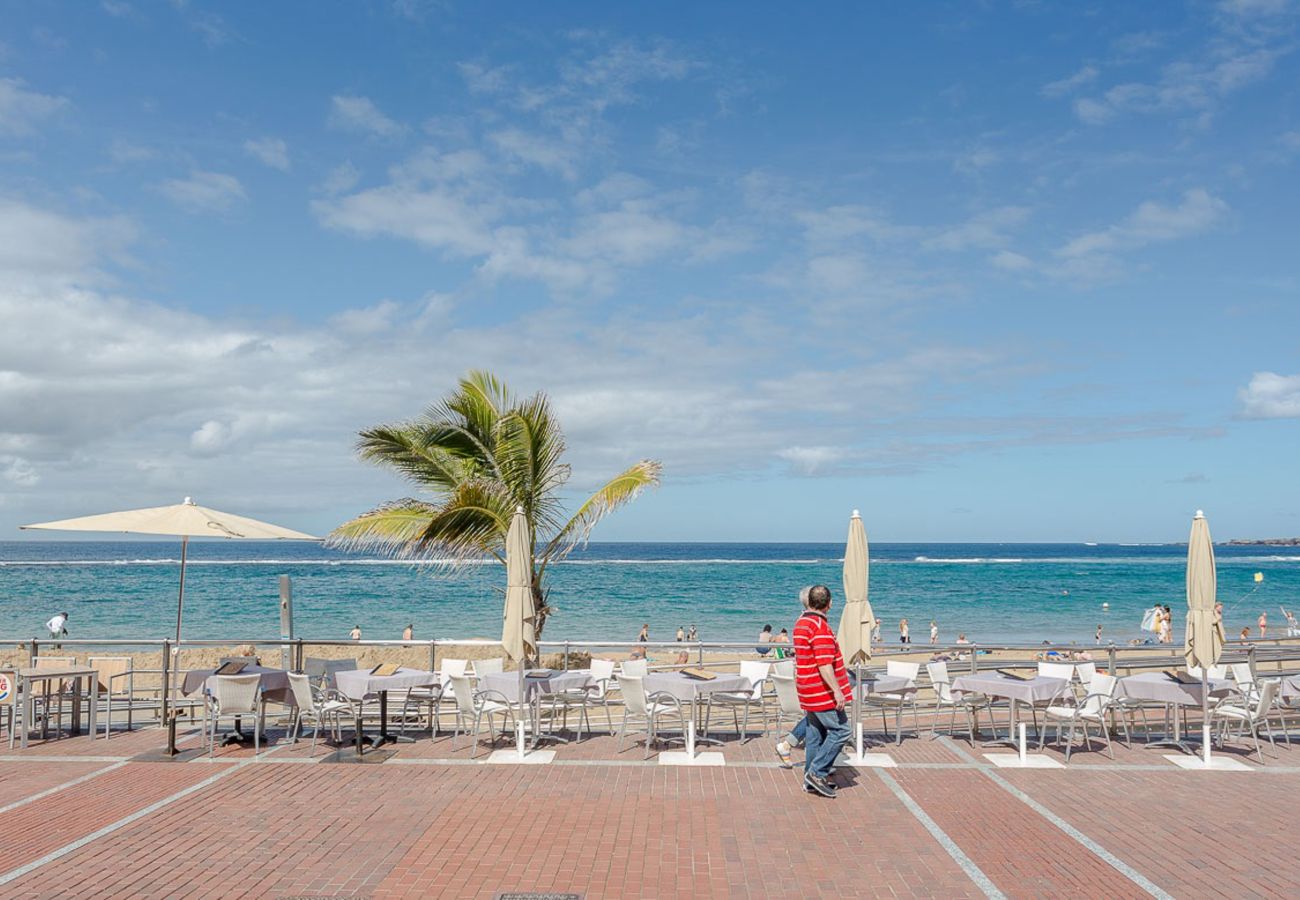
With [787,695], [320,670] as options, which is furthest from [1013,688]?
[320,670]

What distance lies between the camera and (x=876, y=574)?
73188 mm

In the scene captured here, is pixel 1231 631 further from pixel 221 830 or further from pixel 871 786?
pixel 221 830

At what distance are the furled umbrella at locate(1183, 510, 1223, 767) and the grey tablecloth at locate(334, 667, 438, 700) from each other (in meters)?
7.93

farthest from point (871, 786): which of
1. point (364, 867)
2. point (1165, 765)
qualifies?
point (364, 867)

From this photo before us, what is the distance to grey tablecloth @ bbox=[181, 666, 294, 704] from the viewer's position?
10.1 m

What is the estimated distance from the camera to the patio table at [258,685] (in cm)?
1008

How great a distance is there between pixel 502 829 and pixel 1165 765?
6557 mm

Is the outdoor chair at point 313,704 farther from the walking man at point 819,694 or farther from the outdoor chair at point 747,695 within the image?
the walking man at point 819,694

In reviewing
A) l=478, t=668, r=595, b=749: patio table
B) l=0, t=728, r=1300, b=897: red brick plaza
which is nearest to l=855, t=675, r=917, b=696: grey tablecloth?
l=0, t=728, r=1300, b=897: red brick plaza

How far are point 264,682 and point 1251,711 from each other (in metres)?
10.3

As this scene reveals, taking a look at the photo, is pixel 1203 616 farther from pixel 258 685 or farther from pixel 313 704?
pixel 258 685

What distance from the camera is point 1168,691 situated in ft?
32.0

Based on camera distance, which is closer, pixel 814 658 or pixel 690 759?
pixel 814 658

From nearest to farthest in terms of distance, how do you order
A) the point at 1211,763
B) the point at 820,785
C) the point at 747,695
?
the point at 820,785
the point at 1211,763
the point at 747,695
